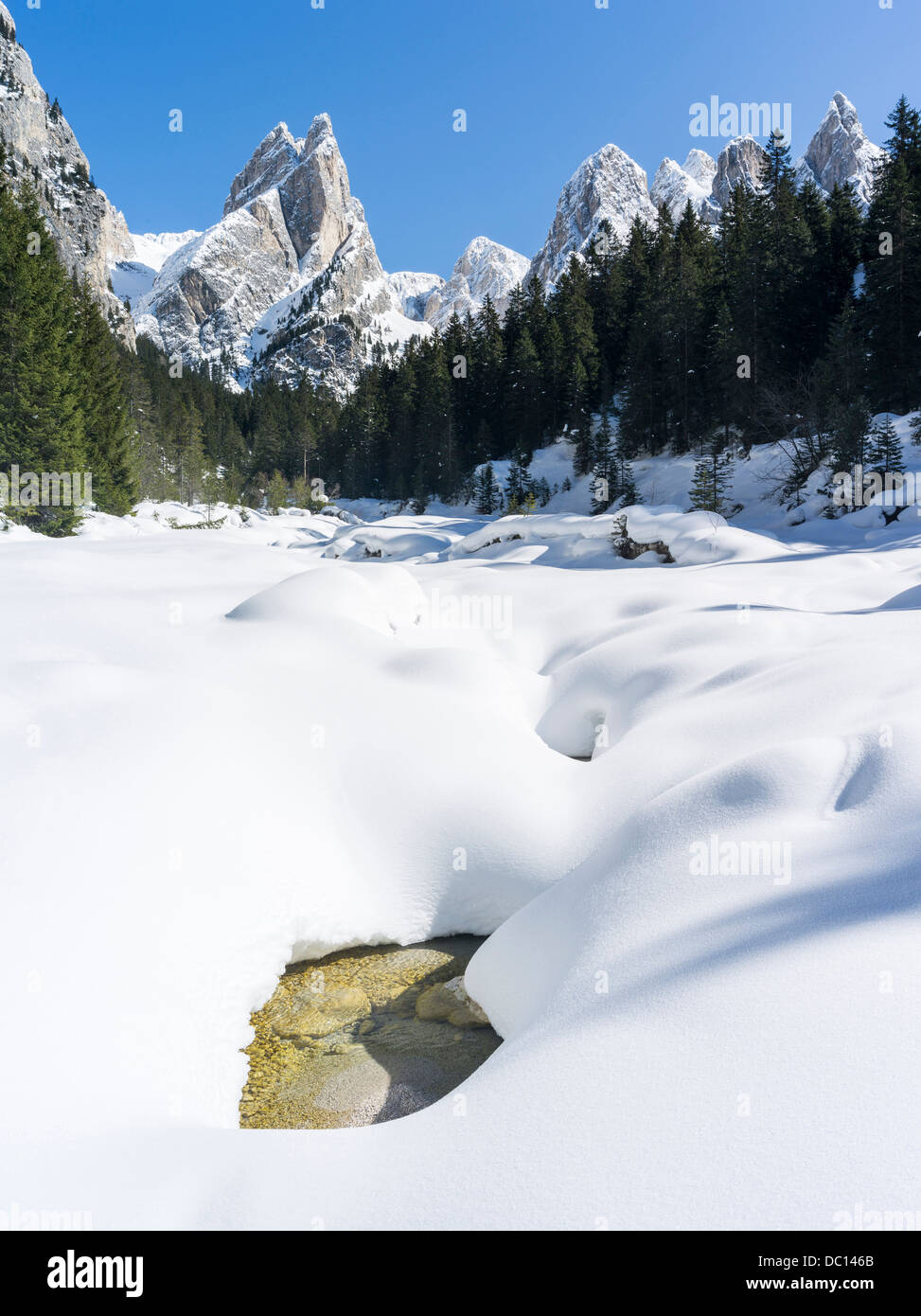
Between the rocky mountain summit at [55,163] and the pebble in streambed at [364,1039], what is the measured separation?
97.7 metres

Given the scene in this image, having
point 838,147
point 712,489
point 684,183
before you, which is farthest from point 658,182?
point 712,489

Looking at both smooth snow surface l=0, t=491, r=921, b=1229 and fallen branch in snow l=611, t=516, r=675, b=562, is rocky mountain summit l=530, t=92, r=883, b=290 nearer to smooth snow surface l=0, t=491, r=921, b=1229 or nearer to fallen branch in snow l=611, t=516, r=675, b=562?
fallen branch in snow l=611, t=516, r=675, b=562

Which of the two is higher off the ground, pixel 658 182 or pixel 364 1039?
pixel 658 182

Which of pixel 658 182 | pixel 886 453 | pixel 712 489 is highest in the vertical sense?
pixel 658 182

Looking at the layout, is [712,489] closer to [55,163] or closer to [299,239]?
[55,163]

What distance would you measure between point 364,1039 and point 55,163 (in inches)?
5240

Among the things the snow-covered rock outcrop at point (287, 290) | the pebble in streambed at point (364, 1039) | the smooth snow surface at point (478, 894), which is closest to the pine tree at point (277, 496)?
the smooth snow surface at point (478, 894)

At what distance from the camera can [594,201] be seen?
14725cm

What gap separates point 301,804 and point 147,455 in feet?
167

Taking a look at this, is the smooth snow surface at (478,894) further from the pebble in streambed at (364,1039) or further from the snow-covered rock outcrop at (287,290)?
the snow-covered rock outcrop at (287,290)

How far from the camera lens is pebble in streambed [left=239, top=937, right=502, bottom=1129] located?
11.4 feet

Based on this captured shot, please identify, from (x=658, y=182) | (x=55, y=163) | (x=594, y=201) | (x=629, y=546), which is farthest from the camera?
(x=658, y=182)

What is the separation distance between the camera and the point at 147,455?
4838 centimetres

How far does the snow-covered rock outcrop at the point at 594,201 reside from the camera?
146500 millimetres
